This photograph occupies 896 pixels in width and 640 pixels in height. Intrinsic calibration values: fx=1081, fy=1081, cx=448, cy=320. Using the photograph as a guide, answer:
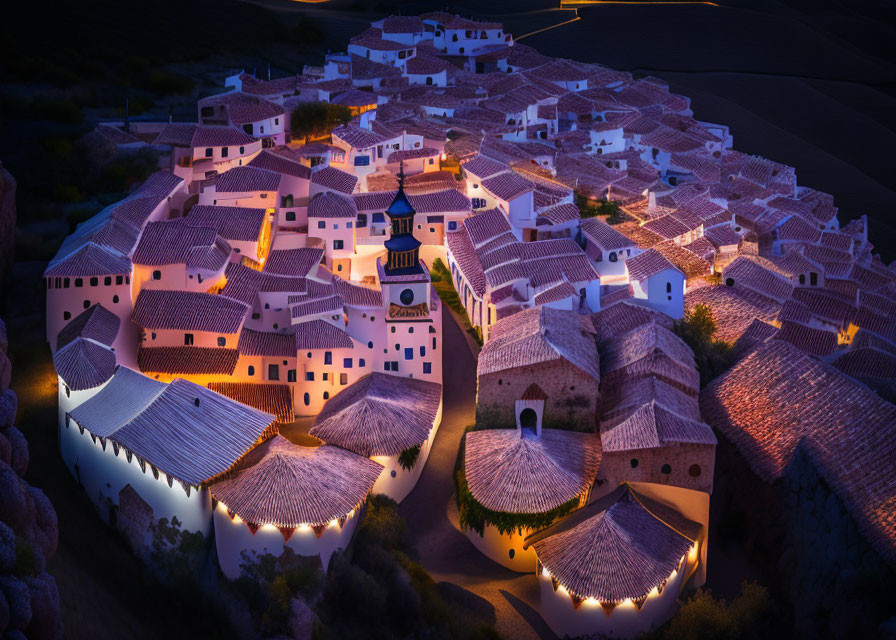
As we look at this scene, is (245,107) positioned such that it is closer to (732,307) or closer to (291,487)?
(732,307)

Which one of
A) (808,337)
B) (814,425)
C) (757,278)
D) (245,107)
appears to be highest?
(245,107)

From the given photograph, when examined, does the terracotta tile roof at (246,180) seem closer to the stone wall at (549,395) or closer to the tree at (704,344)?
the stone wall at (549,395)

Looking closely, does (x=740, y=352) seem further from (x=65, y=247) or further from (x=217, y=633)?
(x=65, y=247)

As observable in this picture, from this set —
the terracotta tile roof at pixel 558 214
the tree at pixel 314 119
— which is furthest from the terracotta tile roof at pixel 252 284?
the tree at pixel 314 119

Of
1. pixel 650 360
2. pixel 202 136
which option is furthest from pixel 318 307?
pixel 202 136

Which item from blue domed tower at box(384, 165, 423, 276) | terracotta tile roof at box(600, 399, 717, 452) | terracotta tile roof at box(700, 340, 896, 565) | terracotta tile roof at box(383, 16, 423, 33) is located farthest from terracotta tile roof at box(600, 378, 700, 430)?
terracotta tile roof at box(383, 16, 423, 33)

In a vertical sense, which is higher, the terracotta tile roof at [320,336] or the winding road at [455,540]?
the terracotta tile roof at [320,336]
